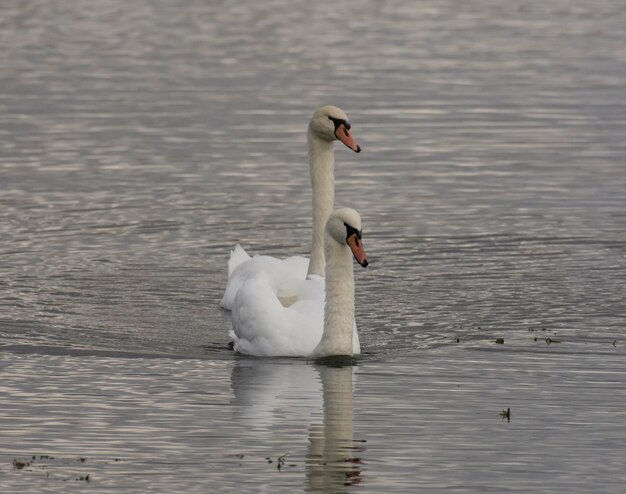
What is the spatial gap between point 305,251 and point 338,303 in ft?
17.0

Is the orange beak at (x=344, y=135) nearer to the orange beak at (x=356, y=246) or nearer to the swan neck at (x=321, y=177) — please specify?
the swan neck at (x=321, y=177)

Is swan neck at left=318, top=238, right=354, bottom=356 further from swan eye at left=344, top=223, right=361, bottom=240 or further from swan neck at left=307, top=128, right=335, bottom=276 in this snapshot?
swan neck at left=307, top=128, right=335, bottom=276

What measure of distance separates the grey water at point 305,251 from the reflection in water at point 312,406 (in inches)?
1.3

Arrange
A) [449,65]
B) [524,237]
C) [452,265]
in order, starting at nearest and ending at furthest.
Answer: [452,265], [524,237], [449,65]

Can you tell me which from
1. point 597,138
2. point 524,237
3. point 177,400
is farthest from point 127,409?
point 597,138

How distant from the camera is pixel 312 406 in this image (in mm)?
13500

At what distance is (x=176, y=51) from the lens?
3778 cm

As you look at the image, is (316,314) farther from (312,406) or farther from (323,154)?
(323,154)

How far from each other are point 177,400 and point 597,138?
14328mm

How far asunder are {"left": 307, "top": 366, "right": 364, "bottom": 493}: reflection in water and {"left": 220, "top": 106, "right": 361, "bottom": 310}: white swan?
2.87 m

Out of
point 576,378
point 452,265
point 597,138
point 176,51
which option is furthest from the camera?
point 176,51

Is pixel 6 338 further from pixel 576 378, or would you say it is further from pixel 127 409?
pixel 576 378

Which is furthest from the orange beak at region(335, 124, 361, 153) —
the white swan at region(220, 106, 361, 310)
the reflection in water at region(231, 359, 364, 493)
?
the reflection in water at region(231, 359, 364, 493)

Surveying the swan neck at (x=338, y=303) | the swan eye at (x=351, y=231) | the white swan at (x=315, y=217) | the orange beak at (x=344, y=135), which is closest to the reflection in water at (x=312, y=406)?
the swan neck at (x=338, y=303)
